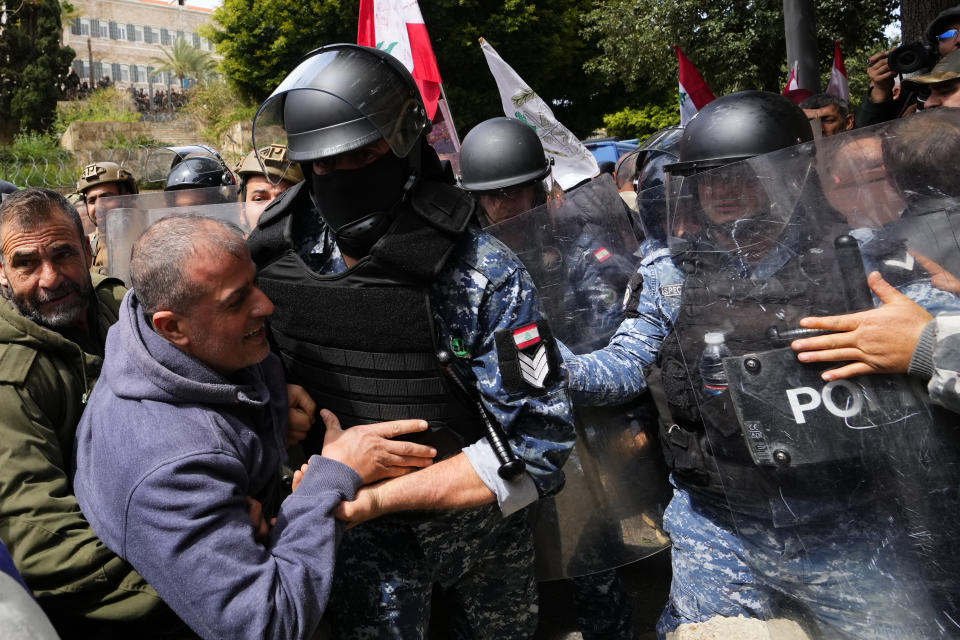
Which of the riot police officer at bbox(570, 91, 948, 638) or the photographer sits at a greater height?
the photographer

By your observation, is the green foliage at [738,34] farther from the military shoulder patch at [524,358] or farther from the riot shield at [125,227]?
the military shoulder patch at [524,358]

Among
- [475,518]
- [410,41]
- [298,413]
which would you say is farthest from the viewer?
[410,41]

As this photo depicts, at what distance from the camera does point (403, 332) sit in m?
1.83

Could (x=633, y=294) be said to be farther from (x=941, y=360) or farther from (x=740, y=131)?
(x=941, y=360)

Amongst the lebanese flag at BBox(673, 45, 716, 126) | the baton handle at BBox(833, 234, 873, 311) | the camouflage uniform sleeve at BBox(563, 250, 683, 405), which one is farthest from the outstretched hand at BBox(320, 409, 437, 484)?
the lebanese flag at BBox(673, 45, 716, 126)

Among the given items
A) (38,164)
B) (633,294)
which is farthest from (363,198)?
(38,164)

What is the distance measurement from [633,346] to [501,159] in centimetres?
165

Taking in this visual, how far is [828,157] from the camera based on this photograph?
1.58 metres

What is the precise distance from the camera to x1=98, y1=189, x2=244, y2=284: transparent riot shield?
3.34 metres

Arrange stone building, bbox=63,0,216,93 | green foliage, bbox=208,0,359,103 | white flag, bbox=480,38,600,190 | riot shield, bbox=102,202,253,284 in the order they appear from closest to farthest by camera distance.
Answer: riot shield, bbox=102,202,253,284
white flag, bbox=480,38,600,190
green foliage, bbox=208,0,359,103
stone building, bbox=63,0,216,93

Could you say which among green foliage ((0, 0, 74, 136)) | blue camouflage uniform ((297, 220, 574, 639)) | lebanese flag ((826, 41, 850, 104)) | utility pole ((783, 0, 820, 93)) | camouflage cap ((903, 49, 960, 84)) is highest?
green foliage ((0, 0, 74, 136))

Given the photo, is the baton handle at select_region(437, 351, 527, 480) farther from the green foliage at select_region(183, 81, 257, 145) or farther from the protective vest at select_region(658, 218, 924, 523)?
the green foliage at select_region(183, 81, 257, 145)

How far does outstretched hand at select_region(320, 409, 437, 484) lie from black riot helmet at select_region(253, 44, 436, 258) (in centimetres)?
49

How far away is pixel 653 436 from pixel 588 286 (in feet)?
1.94
